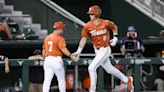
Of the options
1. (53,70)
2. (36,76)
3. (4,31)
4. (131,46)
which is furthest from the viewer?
(4,31)

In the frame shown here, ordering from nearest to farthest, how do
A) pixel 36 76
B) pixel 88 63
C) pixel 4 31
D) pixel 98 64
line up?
pixel 98 64 < pixel 88 63 < pixel 36 76 < pixel 4 31

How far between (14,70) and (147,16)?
558 cm

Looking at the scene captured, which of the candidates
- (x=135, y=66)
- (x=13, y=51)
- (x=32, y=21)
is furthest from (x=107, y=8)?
(x=135, y=66)

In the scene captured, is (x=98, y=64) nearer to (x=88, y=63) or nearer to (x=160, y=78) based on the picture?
(x=88, y=63)

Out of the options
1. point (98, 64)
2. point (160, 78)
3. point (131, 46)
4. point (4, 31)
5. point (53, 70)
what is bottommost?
point (160, 78)

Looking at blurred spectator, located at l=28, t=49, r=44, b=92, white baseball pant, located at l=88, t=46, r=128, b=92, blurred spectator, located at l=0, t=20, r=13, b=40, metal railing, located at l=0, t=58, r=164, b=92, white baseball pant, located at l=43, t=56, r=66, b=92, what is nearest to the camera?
white baseball pant, located at l=88, t=46, r=128, b=92

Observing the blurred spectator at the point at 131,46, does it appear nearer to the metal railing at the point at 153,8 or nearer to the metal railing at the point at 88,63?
the metal railing at the point at 88,63

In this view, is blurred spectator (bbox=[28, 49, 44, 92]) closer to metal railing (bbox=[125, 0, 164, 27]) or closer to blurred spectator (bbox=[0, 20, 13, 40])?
blurred spectator (bbox=[0, 20, 13, 40])

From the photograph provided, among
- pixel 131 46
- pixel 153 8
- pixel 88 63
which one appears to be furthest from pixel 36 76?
pixel 153 8

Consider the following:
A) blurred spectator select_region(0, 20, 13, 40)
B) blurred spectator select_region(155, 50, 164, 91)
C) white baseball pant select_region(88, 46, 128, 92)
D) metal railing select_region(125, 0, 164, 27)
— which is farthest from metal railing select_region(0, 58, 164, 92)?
metal railing select_region(125, 0, 164, 27)

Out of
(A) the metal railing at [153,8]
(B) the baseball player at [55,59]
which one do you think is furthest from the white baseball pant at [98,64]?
(A) the metal railing at [153,8]

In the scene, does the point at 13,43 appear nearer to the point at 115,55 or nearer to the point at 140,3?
the point at 115,55

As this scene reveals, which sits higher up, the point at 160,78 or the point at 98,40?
the point at 98,40

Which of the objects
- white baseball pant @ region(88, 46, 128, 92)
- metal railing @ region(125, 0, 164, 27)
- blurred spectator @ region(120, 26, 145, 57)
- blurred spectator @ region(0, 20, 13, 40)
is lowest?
white baseball pant @ region(88, 46, 128, 92)
